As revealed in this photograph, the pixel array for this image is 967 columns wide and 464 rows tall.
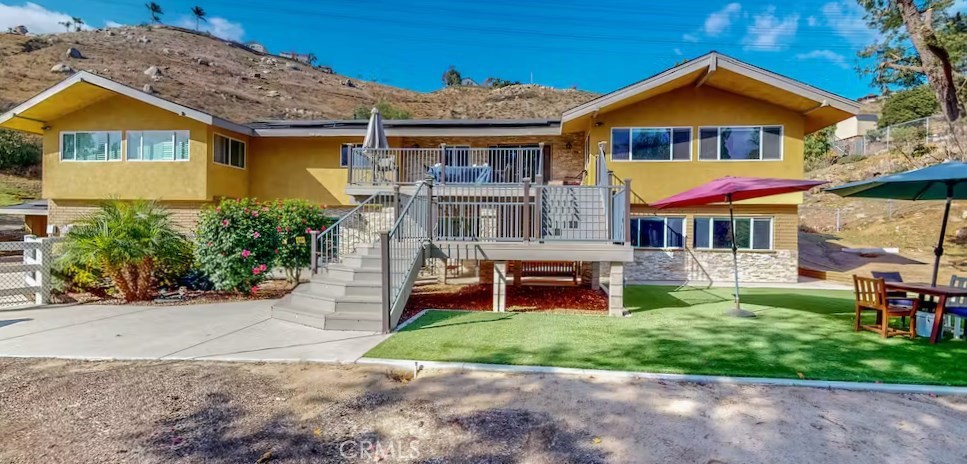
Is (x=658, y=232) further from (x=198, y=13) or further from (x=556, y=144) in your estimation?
(x=198, y=13)

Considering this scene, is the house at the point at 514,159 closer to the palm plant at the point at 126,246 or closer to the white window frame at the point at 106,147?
the white window frame at the point at 106,147

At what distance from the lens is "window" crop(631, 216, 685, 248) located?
13.6 m

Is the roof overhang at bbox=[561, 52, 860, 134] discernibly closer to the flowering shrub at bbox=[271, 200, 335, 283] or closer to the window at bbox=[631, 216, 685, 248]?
the window at bbox=[631, 216, 685, 248]

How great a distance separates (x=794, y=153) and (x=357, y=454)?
47.6 feet

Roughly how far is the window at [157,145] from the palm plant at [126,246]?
Result: 578 centimetres

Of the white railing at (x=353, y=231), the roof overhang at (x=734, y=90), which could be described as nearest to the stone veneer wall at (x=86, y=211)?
the white railing at (x=353, y=231)

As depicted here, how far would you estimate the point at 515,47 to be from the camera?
2141 inches

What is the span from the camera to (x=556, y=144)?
1583 centimetres

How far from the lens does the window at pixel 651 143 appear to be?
527 inches

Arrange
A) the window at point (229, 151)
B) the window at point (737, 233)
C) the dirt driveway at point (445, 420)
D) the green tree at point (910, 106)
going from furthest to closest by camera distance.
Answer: the green tree at point (910, 106) → the window at point (229, 151) → the window at point (737, 233) → the dirt driveway at point (445, 420)

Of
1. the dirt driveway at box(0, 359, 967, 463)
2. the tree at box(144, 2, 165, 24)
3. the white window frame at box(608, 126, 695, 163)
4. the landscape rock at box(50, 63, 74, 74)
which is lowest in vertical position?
the dirt driveway at box(0, 359, 967, 463)

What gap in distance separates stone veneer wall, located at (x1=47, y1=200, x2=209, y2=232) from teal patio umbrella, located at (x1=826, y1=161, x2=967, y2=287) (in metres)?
16.9

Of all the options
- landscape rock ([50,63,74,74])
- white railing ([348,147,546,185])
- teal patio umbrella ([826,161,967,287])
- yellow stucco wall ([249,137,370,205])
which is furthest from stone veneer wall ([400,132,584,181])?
landscape rock ([50,63,74,74])

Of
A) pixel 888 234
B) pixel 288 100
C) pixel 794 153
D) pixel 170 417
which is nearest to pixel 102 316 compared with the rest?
pixel 170 417
